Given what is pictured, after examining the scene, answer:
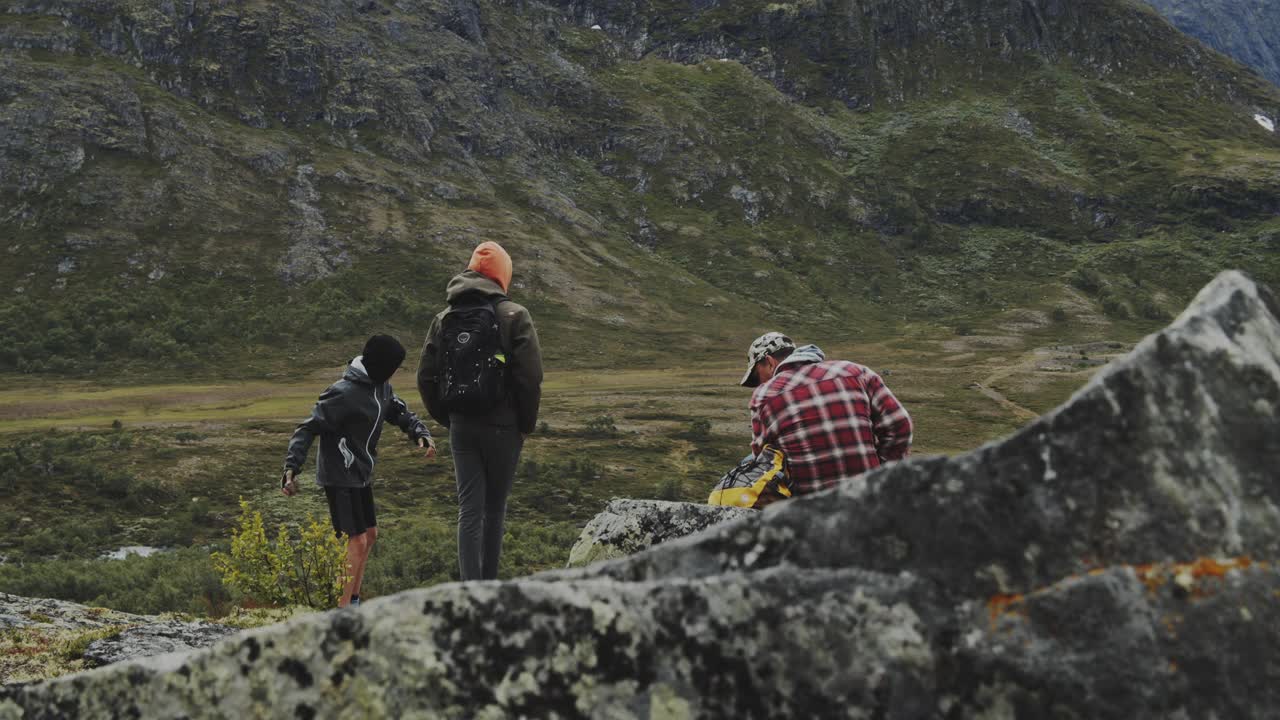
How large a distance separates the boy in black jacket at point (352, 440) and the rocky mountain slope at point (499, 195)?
78.5 meters

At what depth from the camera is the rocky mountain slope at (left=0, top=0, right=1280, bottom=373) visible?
9469cm

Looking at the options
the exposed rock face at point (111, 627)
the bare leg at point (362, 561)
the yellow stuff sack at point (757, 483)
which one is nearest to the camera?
the yellow stuff sack at point (757, 483)

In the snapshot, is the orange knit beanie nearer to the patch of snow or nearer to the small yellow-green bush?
the small yellow-green bush

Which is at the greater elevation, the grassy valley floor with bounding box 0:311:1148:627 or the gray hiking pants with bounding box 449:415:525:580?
the gray hiking pants with bounding box 449:415:525:580

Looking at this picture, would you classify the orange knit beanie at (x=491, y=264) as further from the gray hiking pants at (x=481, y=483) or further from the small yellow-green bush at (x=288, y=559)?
the small yellow-green bush at (x=288, y=559)

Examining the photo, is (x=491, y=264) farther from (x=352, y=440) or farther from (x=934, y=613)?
A: (x=934, y=613)

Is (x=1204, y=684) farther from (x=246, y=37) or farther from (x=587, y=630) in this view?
(x=246, y=37)

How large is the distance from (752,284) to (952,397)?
69097 mm

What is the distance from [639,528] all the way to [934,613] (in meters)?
6.95

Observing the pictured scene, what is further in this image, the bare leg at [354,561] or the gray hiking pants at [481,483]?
the bare leg at [354,561]

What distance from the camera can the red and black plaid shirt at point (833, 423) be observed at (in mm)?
6590

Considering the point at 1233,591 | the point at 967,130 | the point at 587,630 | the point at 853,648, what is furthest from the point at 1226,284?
the point at 967,130

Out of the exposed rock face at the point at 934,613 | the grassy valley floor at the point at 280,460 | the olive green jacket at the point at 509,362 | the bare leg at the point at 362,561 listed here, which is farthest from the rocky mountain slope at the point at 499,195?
the exposed rock face at the point at 934,613

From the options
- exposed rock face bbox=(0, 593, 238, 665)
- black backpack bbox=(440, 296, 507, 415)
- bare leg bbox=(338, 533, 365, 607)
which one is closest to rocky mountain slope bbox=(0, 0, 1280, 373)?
exposed rock face bbox=(0, 593, 238, 665)
